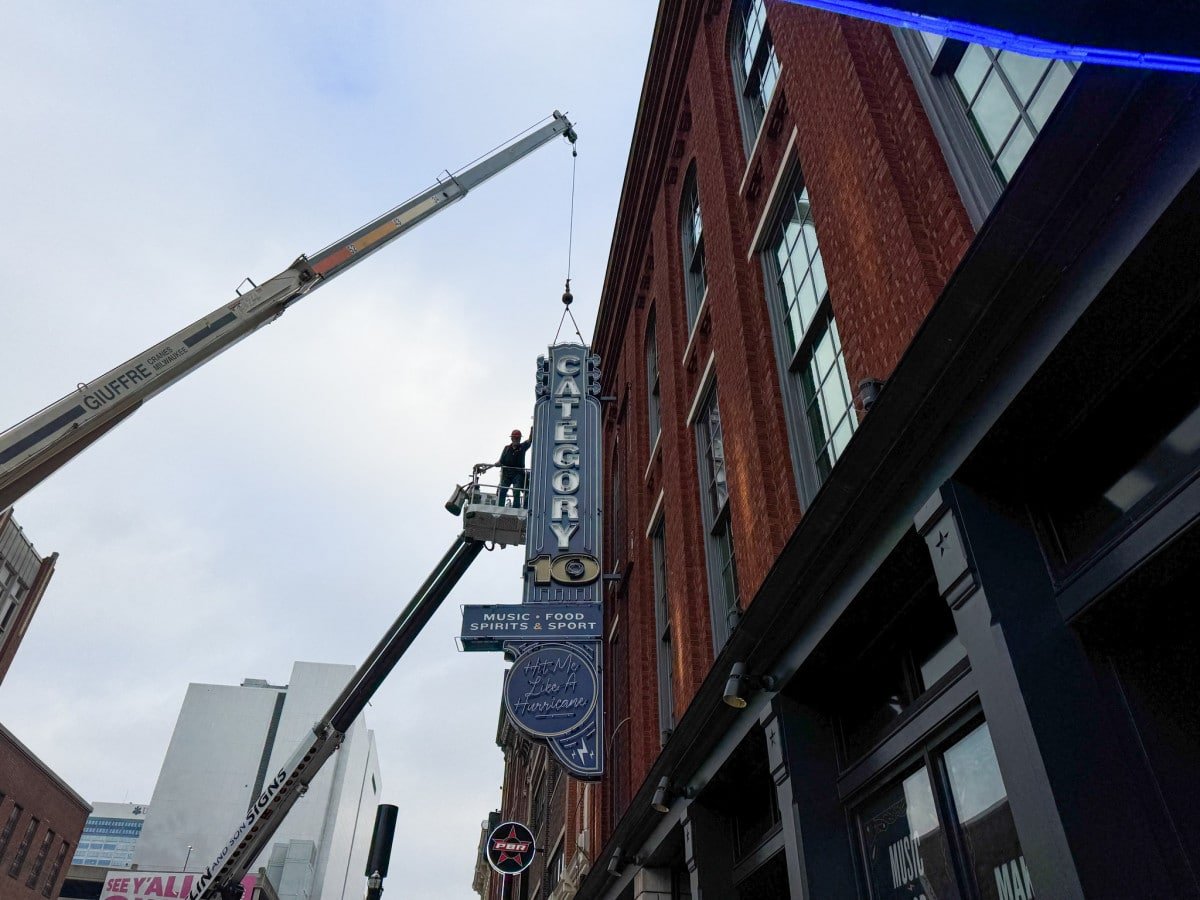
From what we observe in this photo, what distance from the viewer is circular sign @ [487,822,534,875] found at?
68.8 ft

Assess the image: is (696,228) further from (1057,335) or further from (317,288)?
(1057,335)

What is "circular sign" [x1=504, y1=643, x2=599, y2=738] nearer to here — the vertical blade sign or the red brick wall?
the vertical blade sign

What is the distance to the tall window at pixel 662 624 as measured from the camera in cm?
1486

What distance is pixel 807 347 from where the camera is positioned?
33.2 feet

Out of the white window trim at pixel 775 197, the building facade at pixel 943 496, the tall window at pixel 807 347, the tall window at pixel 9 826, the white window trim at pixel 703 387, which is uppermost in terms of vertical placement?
the tall window at pixel 9 826

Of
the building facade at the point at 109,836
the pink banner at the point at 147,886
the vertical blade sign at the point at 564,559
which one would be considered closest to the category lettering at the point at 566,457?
the vertical blade sign at the point at 564,559

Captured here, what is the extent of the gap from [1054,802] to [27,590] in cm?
5556

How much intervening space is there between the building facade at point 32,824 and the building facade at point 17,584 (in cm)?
689

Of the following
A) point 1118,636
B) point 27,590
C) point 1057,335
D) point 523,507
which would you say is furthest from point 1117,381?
point 27,590

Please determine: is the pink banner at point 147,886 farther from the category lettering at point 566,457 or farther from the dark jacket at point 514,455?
the category lettering at point 566,457

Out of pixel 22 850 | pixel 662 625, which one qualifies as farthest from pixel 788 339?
pixel 22 850

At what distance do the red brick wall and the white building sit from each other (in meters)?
97.5

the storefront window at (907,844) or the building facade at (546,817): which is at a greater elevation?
the building facade at (546,817)

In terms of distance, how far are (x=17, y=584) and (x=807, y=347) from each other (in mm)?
50532
